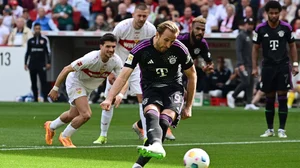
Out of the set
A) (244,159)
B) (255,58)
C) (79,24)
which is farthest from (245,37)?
(244,159)

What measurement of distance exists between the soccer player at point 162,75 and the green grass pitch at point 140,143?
102 cm

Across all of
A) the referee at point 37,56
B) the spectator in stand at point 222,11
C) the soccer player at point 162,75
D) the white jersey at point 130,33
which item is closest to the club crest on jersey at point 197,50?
the white jersey at point 130,33

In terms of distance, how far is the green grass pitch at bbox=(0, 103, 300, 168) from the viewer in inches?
504

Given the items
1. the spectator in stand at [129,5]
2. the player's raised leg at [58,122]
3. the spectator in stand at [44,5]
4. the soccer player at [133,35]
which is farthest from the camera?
the spectator in stand at [44,5]

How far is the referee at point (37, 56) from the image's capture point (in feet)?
98.8

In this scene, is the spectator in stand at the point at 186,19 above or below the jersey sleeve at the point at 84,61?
below

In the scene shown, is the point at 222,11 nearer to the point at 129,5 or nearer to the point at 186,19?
the point at 186,19

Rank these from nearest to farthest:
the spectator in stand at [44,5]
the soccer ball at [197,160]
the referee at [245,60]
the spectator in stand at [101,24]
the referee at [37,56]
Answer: the soccer ball at [197,160] → the referee at [245,60] → the referee at [37,56] → the spectator in stand at [101,24] → the spectator in stand at [44,5]

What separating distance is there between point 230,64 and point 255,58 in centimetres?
1292

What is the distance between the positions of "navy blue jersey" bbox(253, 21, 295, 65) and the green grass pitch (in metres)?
1.51

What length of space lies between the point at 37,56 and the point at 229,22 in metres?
6.29

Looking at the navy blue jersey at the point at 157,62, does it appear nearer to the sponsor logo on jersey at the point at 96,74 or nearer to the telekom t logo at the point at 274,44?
the sponsor logo on jersey at the point at 96,74

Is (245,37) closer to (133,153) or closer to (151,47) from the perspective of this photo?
(133,153)

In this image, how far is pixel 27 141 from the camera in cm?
1616
